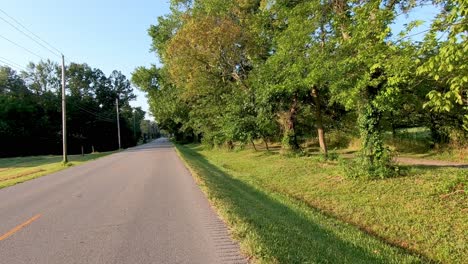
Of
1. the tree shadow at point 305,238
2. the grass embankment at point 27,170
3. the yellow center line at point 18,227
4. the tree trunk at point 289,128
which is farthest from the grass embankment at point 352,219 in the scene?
the grass embankment at point 27,170

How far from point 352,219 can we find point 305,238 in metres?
3.48

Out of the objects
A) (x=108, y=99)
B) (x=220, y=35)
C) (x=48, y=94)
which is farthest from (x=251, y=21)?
(x=108, y=99)

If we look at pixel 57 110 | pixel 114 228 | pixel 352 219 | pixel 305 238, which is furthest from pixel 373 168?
pixel 57 110

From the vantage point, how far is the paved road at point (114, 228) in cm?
583

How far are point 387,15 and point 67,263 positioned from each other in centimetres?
894

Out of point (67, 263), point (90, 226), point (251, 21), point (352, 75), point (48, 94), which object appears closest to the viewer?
point (67, 263)

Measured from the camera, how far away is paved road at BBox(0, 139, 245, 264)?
5.83m

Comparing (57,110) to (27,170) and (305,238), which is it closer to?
(27,170)

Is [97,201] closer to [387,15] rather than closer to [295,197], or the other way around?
[295,197]

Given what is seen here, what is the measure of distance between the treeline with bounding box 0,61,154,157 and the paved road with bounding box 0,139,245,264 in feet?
186

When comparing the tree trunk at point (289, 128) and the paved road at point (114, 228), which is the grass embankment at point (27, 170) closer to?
the paved road at point (114, 228)

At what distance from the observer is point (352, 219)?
391 inches

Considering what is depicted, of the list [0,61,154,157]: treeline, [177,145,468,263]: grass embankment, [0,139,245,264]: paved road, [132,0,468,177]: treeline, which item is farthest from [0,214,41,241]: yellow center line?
[0,61,154,157]: treeline

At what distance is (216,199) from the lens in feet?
33.7
